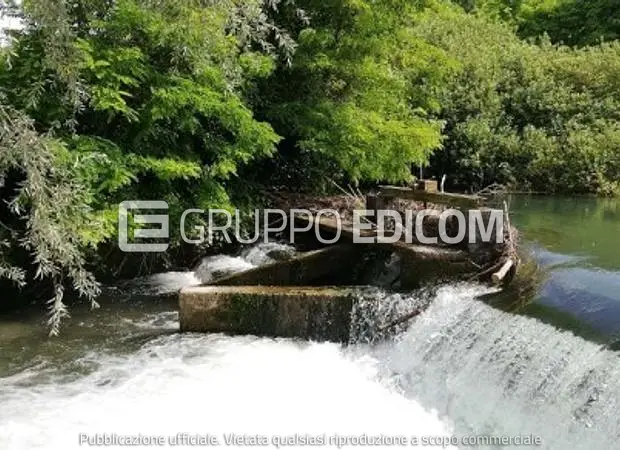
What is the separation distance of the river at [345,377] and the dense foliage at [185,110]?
28.6 inches

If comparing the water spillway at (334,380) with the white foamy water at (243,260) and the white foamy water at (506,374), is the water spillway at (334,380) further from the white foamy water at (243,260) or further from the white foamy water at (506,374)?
the white foamy water at (243,260)

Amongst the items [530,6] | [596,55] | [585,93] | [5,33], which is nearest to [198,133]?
[5,33]

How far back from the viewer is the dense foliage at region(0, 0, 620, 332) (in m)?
6.73

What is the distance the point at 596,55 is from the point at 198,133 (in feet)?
53.8

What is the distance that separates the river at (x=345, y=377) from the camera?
539cm

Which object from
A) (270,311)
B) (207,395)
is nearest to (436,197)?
(270,311)

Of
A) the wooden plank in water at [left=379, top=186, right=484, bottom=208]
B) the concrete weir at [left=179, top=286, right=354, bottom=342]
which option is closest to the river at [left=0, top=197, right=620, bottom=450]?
the concrete weir at [left=179, top=286, right=354, bottom=342]

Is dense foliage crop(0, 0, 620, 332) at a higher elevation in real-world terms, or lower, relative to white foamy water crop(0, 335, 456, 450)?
higher

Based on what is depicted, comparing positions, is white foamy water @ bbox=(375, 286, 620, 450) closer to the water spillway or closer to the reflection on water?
the water spillway

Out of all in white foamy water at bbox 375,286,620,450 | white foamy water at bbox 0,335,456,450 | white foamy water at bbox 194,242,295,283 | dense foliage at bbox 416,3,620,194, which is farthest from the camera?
dense foliage at bbox 416,3,620,194

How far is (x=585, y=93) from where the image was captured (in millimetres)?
20344

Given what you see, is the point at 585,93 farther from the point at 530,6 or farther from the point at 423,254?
the point at 530,6

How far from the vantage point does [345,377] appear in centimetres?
667

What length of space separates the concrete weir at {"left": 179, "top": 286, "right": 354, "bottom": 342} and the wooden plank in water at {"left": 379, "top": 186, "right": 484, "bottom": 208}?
5.67ft
